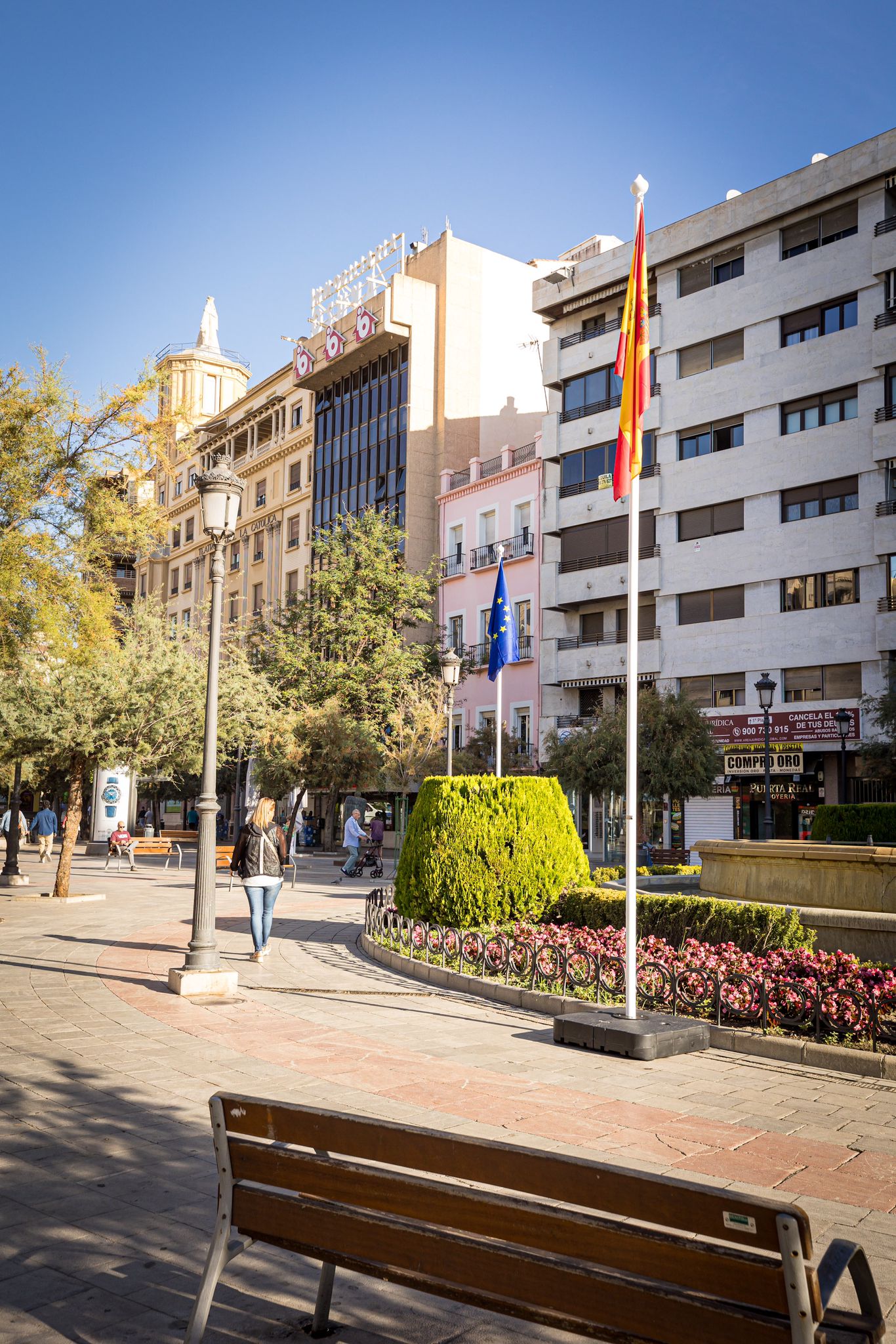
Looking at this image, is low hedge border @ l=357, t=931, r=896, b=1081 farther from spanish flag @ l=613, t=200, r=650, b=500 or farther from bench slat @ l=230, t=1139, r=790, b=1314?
bench slat @ l=230, t=1139, r=790, b=1314

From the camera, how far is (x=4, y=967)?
37.7ft

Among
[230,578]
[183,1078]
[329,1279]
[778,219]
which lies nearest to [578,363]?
[778,219]

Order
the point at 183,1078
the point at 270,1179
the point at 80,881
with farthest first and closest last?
1. the point at 80,881
2. the point at 183,1078
3. the point at 270,1179

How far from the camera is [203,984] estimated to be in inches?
399

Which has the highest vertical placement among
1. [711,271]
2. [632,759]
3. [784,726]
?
[711,271]

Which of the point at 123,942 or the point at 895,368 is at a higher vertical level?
the point at 895,368

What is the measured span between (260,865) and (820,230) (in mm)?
29659

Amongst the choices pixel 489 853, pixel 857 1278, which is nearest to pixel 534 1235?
pixel 857 1278

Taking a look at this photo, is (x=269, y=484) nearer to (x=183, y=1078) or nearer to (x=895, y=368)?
(x=895, y=368)

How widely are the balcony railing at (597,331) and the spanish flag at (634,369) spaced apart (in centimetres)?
3085

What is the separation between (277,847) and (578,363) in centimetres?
3180

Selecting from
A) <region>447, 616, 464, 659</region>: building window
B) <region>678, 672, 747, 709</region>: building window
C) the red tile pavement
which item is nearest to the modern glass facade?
<region>447, 616, 464, 659</region>: building window

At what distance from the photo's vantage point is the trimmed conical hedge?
12.3m

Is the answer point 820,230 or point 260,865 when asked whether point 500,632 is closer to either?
point 260,865
